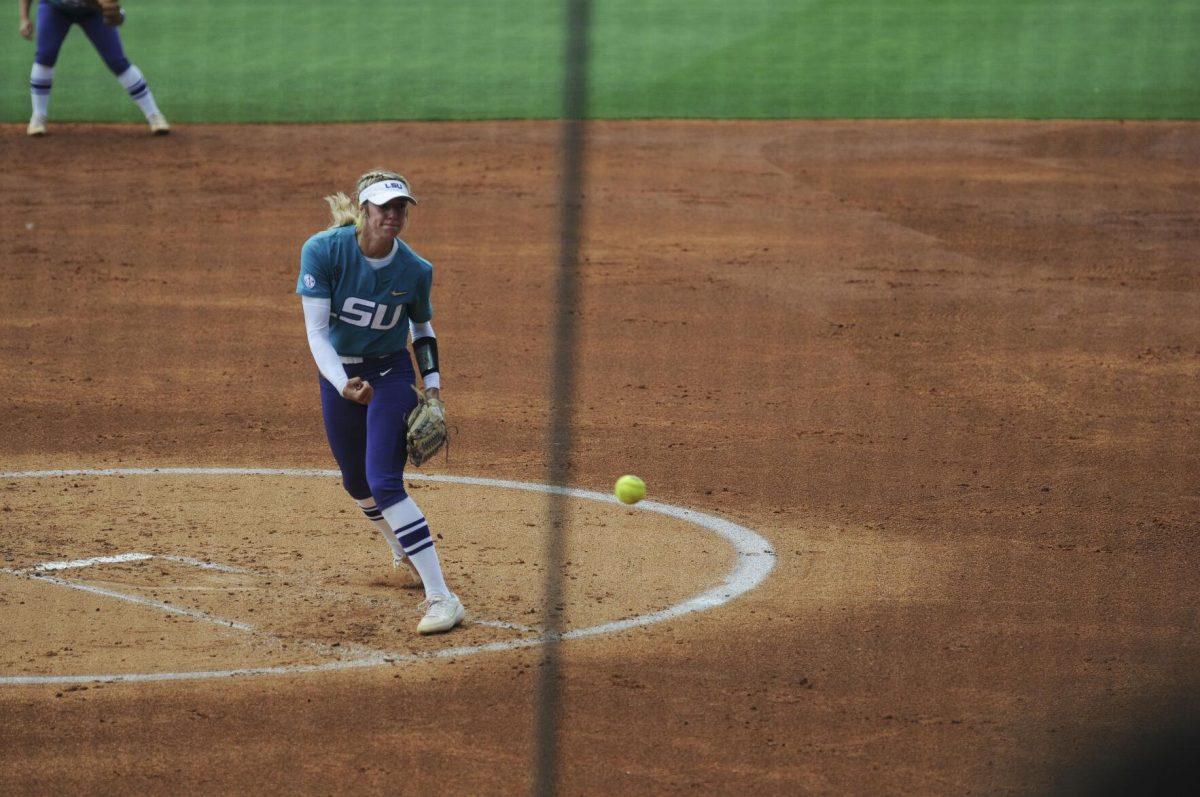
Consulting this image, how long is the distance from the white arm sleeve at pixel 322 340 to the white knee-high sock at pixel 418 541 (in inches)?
21.7

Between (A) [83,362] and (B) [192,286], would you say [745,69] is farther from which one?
(A) [83,362]

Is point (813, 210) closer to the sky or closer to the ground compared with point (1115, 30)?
closer to the ground

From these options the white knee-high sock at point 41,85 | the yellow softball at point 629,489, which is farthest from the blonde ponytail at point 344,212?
the white knee-high sock at point 41,85

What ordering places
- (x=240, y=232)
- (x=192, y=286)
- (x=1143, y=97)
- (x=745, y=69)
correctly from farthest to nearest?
(x=745, y=69) → (x=1143, y=97) → (x=240, y=232) → (x=192, y=286)

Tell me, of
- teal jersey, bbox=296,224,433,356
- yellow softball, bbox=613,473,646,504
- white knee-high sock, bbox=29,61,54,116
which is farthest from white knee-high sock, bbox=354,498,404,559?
white knee-high sock, bbox=29,61,54,116

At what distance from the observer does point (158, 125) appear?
17266mm

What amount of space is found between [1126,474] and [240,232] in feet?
27.6

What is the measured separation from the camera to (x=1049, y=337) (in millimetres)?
11367

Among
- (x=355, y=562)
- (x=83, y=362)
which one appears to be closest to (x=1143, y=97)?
(x=83, y=362)

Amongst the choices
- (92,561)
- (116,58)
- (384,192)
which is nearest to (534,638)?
(384,192)

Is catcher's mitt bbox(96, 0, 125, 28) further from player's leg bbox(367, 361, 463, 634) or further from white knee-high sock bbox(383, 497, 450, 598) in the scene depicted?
white knee-high sock bbox(383, 497, 450, 598)

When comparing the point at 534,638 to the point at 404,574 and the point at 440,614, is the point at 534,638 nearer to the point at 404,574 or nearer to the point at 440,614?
the point at 440,614

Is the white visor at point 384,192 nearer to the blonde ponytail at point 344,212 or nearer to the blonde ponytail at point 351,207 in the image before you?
the blonde ponytail at point 351,207

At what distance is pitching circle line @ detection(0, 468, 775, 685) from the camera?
5.85 m
